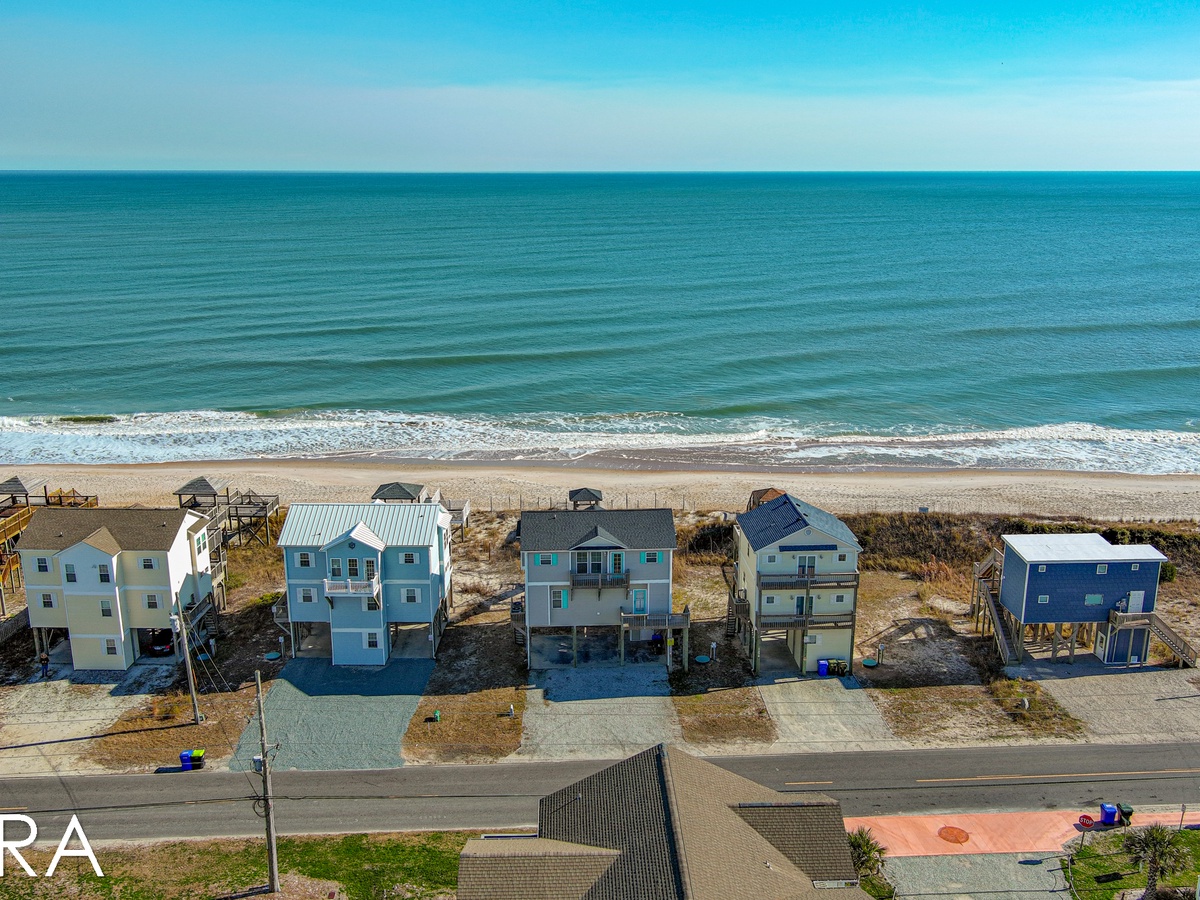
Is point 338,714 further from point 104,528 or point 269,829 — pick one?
point 104,528

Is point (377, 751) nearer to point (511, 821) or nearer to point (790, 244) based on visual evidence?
point (511, 821)

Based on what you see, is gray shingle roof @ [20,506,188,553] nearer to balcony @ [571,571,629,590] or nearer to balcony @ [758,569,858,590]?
balcony @ [571,571,629,590]

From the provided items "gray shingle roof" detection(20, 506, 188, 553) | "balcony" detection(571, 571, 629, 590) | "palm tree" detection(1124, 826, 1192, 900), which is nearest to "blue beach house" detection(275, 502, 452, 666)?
"gray shingle roof" detection(20, 506, 188, 553)

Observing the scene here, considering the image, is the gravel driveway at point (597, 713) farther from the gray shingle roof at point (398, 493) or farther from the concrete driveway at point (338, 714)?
the gray shingle roof at point (398, 493)

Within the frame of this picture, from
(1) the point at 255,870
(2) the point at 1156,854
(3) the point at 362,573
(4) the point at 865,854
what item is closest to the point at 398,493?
(3) the point at 362,573

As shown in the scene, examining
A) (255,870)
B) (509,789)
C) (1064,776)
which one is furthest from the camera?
(1064,776)

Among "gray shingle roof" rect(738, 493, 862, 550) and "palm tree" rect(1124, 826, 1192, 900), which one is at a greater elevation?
"gray shingle roof" rect(738, 493, 862, 550)
